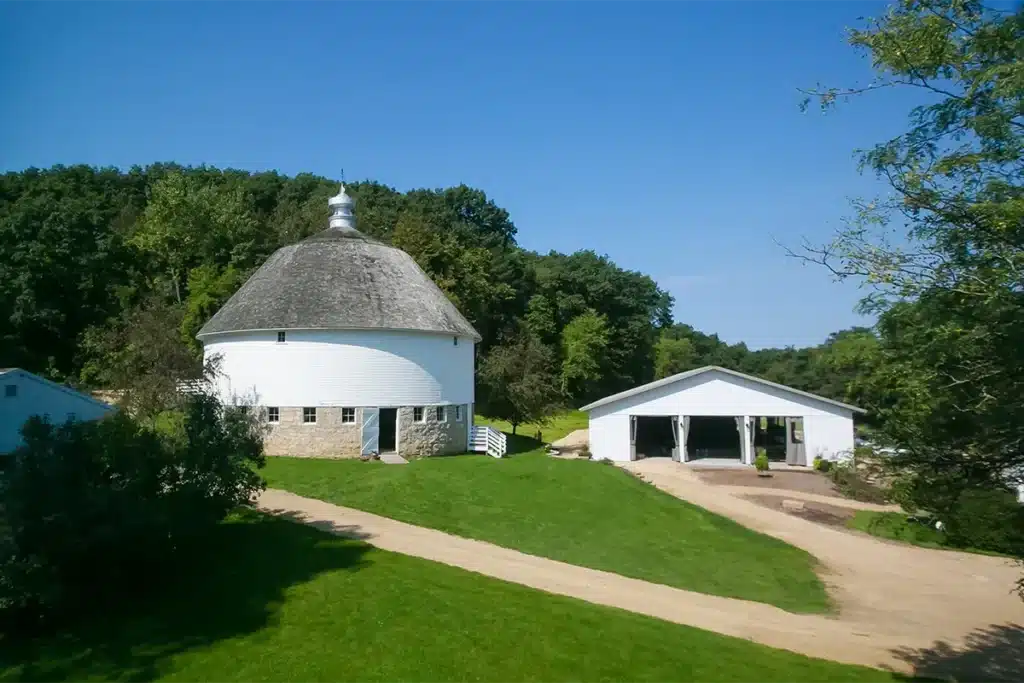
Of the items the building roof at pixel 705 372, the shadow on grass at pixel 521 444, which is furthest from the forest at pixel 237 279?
the building roof at pixel 705 372

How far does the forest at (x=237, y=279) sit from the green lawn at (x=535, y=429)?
86.5 inches

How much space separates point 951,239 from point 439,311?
24769 millimetres

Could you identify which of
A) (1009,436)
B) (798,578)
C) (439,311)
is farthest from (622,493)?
(1009,436)

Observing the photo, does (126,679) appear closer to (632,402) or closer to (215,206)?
(632,402)

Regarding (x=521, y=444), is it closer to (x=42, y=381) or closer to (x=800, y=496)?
(x=800, y=496)

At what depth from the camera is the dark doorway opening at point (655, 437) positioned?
38.4 m

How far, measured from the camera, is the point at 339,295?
1165 inches

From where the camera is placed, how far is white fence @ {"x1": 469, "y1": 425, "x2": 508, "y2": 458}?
1259 inches

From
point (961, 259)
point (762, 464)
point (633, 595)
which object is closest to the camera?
point (961, 259)

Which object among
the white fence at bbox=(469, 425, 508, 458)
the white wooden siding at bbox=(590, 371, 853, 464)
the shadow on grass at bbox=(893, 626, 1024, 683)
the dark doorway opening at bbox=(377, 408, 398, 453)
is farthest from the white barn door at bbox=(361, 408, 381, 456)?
the shadow on grass at bbox=(893, 626, 1024, 683)

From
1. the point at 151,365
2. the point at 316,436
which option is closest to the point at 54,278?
the point at 151,365

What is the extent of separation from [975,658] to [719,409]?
23750 mm

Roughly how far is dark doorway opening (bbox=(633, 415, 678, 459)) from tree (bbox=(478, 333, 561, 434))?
5.31 meters

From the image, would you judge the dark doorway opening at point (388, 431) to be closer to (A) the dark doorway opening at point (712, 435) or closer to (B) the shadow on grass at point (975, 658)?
(A) the dark doorway opening at point (712, 435)
